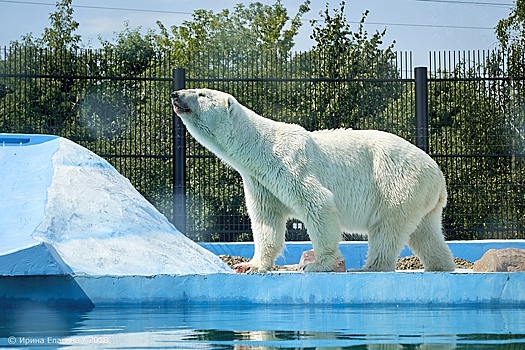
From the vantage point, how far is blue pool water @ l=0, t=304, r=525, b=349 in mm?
3668

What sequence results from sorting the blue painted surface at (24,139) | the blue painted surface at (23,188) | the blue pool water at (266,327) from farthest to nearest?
1. the blue painted surface at (24,139)
2. the blue painted surface at (23,188)
3. the blue pool water at (266,327)

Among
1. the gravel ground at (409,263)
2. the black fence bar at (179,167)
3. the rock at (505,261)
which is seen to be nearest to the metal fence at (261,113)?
the black fence bar at (179,167)

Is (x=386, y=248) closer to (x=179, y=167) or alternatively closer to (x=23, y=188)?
(x=23, y=188)

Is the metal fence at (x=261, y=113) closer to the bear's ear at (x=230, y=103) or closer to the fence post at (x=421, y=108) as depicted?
the fence post at (x=421, y=108)

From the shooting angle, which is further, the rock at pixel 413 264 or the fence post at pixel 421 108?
the fence post at pixel 421 108

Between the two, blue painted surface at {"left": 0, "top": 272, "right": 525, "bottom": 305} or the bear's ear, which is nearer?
blue painted surface at {"left": 0, "top": 272, "right": 525, "bottom": 305}

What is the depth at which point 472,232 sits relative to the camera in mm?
11164

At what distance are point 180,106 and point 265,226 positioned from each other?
1130mm

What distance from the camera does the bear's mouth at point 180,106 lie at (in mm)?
6383

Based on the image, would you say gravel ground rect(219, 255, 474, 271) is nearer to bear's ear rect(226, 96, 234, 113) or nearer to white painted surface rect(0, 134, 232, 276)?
white painted surface rect(0, 134, 232, 276)

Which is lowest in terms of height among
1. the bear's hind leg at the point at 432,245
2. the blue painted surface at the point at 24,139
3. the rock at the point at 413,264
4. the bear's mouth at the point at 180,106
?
the rock at the point at 413,264

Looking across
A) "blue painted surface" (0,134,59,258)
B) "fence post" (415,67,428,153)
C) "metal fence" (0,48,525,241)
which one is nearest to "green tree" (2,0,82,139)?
"metal fence" (0,48,525,241)

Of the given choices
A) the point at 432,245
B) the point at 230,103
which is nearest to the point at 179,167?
the point at 230,103

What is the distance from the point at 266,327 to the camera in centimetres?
434
